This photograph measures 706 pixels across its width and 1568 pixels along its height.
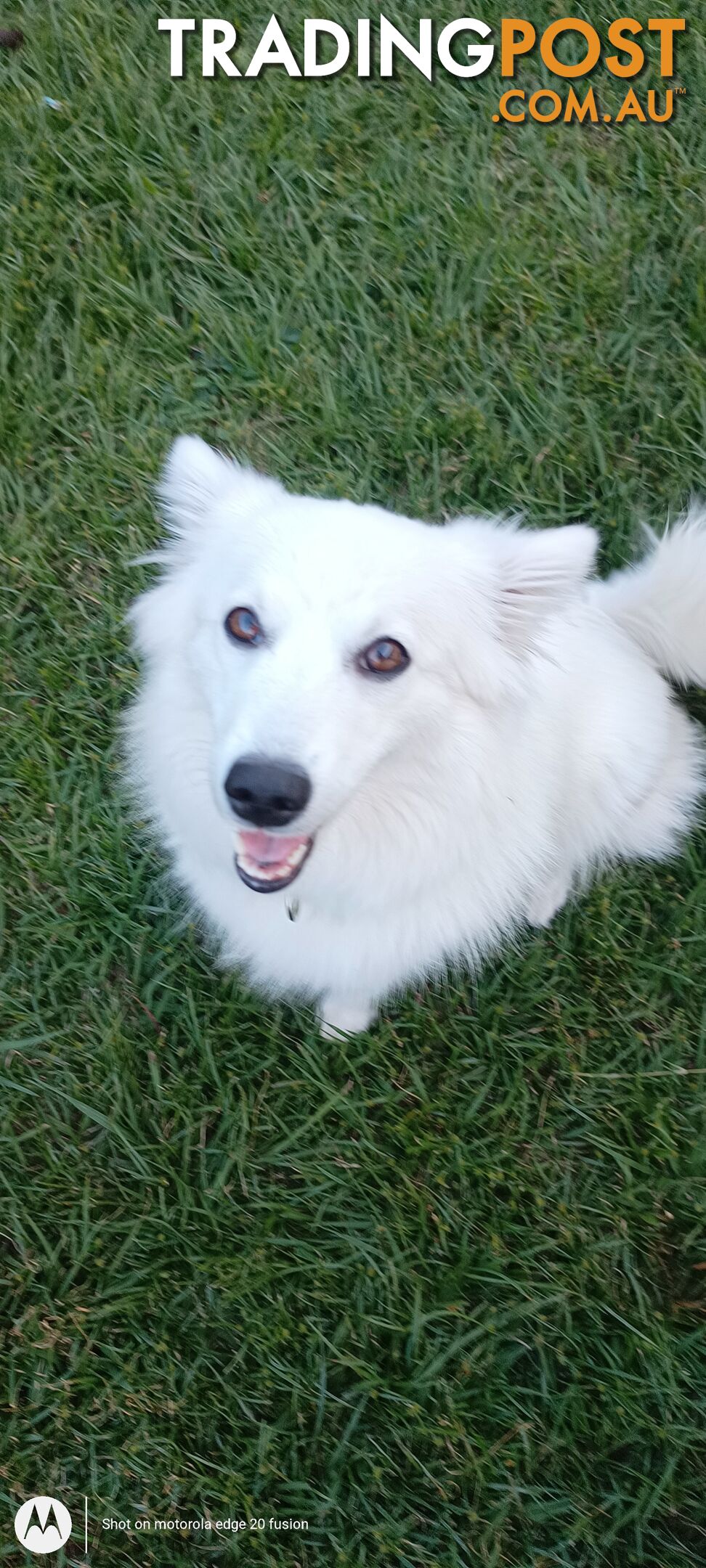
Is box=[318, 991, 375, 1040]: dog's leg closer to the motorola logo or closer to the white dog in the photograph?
the white dog

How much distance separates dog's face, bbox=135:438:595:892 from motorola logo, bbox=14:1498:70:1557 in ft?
5.37

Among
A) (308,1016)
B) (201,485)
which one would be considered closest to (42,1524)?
(308,1016)

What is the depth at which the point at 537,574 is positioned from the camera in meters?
1.89

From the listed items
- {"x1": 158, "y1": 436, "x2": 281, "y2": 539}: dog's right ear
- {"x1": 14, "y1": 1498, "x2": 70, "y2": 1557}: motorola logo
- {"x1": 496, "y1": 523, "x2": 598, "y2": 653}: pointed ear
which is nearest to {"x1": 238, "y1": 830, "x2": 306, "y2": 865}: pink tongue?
{"x1": 496, "y1": 523, "x2": 598, "y2": 653}: pointed ear

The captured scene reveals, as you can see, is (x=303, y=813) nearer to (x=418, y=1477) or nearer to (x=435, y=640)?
(x=435, y=640)

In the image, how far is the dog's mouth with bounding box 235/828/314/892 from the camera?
1.80m

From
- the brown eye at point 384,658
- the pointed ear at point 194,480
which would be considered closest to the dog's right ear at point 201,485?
the pointed ear at point 194,480

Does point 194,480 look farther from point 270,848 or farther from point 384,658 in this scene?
point 270,848

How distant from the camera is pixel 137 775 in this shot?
8.16ft

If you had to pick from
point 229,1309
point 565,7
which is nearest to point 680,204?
point 565,7

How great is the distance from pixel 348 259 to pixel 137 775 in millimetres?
2047

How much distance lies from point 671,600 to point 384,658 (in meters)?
0.95

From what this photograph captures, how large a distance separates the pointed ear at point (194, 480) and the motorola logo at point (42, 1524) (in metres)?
2.26

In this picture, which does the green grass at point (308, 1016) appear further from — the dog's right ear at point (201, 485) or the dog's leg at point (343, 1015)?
the dog's right ear at point (201, 485)
